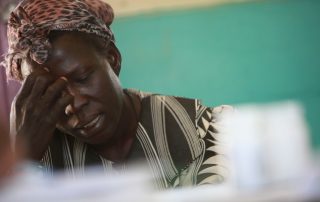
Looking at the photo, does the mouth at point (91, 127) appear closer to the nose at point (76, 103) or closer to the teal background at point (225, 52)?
the nose at point (76, 103)

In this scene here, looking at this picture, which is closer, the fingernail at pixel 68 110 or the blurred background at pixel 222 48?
the fingernail at pixel 68 110

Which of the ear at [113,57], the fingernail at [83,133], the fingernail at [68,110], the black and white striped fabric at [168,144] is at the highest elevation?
the ear at [113,57]

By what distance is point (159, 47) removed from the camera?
112 centimetres

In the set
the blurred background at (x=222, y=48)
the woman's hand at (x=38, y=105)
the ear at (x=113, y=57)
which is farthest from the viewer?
the blurred background at (x=222, y=48)

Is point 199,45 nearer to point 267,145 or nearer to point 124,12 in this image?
point 124,12

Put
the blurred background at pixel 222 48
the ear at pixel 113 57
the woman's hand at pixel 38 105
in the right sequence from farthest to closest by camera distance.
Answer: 1. the blurred background at pixel 222 48
2. the ear at pixel 113 57
3. the woman's hand at pixel 38 105

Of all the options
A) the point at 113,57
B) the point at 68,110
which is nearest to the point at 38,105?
the point at 68,110

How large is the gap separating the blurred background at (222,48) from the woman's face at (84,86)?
0.44 m

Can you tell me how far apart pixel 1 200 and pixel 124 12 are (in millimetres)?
964

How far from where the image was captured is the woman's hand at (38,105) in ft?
1.92

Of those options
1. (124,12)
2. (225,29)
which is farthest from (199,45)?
(124,12)

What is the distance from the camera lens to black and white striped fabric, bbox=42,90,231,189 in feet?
2.34

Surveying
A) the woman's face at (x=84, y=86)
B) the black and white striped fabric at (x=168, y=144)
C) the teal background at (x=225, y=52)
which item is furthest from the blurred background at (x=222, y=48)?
the woman's face at (x=84, y=86)

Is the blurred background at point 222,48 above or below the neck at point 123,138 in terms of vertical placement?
above
